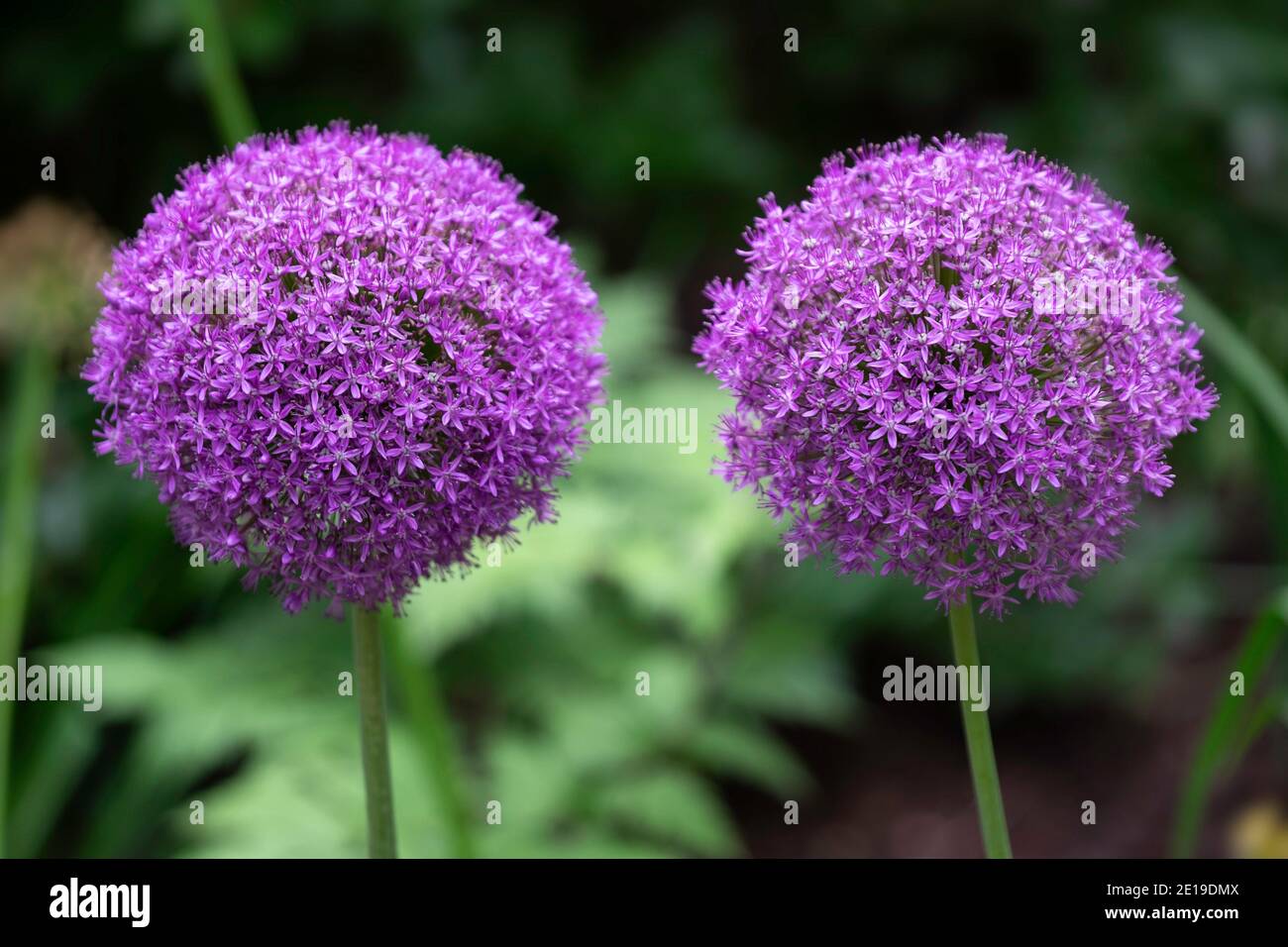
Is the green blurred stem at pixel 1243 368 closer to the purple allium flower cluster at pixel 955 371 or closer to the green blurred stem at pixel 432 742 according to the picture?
the purple allium flower cluster at pixel 955 371

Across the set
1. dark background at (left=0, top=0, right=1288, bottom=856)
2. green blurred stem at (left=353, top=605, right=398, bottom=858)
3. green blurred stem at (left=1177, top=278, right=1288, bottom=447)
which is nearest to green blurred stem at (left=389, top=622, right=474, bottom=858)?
dark background at (left=0, top=0, right=1288, bottom=856)

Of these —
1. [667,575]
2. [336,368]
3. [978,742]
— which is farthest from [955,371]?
[667,575]

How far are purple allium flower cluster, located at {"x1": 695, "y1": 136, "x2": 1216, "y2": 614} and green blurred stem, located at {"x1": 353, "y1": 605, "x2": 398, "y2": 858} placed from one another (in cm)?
74

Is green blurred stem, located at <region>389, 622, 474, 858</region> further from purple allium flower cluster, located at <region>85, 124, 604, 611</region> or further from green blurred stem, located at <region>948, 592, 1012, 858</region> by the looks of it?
green blurred stem, located at <region>948, 592, 1012, 858</region>

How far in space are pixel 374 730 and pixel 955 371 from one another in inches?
49.5

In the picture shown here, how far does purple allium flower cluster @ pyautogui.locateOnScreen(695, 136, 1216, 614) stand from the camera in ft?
6.82

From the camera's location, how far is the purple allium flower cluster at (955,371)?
208 cm

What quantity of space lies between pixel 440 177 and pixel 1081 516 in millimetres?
1328

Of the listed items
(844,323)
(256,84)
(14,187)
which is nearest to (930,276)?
(844,323)

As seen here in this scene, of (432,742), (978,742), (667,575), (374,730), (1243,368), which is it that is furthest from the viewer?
(667,575)

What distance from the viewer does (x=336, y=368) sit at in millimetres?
2121

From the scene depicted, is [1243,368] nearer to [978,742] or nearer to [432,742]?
[978,742]

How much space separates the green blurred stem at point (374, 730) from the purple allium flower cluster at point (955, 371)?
0.74 m

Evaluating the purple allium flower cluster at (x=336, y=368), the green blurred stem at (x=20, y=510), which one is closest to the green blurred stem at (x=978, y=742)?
the purple allium flower cluster at (x=336, y=368)
